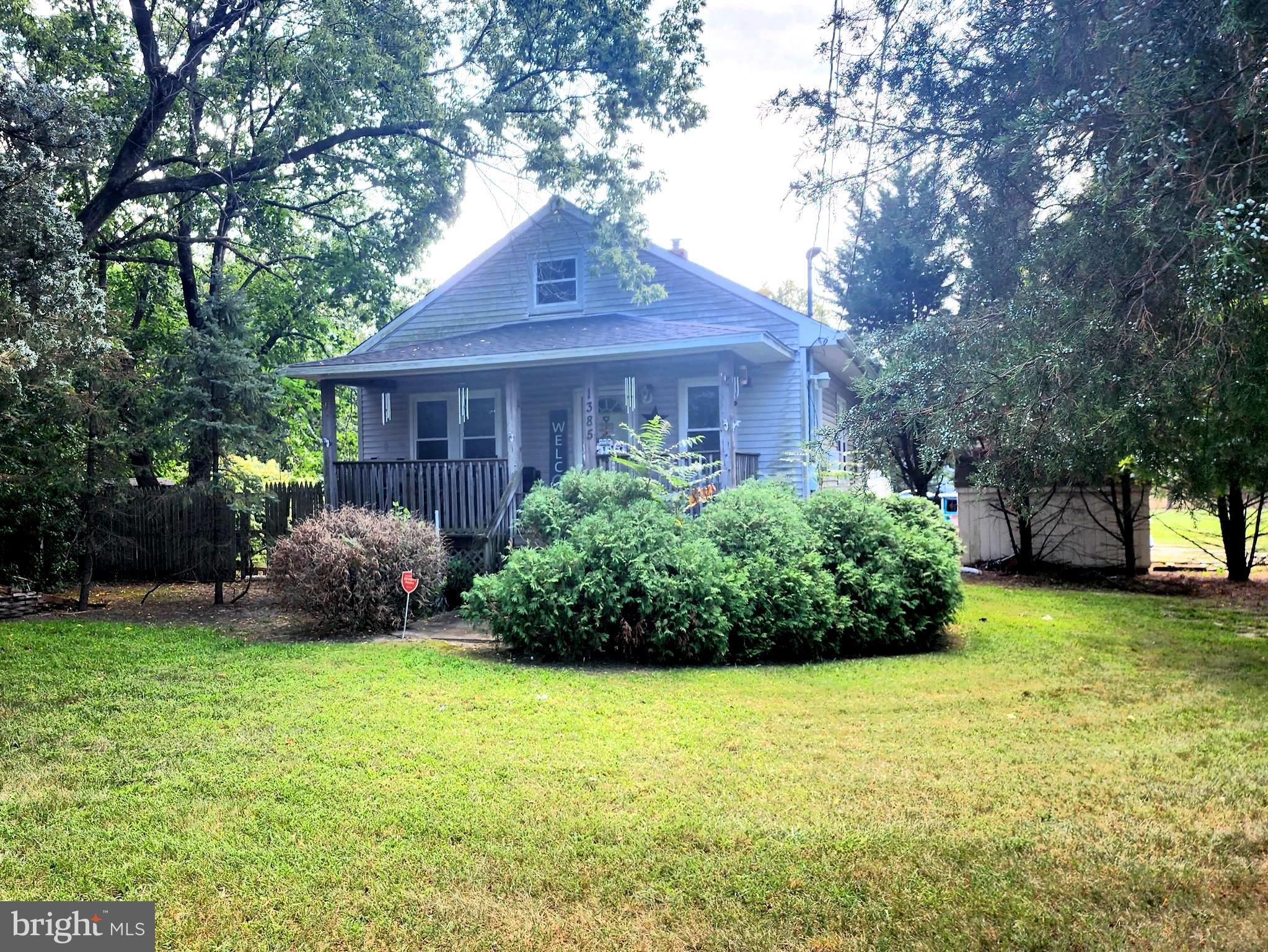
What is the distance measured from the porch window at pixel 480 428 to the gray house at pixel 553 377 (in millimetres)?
27

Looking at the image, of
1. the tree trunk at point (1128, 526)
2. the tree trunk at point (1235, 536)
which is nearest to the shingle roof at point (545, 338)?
the tree trunk at point (1128, 526)

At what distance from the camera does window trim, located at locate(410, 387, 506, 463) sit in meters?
15.5

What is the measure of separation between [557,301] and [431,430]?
141 inches

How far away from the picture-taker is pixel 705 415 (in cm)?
1453

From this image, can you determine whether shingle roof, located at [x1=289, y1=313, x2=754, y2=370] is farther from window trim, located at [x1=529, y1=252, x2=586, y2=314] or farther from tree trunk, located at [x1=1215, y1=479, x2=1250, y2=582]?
tree trunk, located at [x1=1215, y1=479, x2=1250, y2=582]

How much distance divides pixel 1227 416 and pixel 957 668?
2.81 metres

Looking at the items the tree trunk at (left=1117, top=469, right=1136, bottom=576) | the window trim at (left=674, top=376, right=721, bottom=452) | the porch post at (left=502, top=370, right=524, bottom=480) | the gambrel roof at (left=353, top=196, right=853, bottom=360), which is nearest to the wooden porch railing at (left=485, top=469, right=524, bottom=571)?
the porch post at (left=502, top=370, right=524, bottom=480)

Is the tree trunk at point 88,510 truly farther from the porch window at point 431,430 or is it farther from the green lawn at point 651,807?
the porch window at point 431,430

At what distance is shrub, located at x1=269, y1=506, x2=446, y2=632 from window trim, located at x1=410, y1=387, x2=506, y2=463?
6.14 meters

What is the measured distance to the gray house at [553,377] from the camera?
1245cm

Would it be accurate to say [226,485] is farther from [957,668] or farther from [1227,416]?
[1227,416]

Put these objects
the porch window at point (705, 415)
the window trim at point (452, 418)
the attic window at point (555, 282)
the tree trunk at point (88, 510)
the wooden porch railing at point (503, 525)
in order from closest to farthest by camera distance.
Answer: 1. the tree trunk at point (88, 510)
2. the wooden porch railing at point (503, 525)
3. the porch window at point (705, 415)
4. the window trim at point (452, 418)
5. the attic window at point (555, 282)

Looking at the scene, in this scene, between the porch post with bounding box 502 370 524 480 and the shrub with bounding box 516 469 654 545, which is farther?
the porch post with bounding box 502 370 524 480

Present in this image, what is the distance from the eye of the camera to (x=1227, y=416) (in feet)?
17.3
